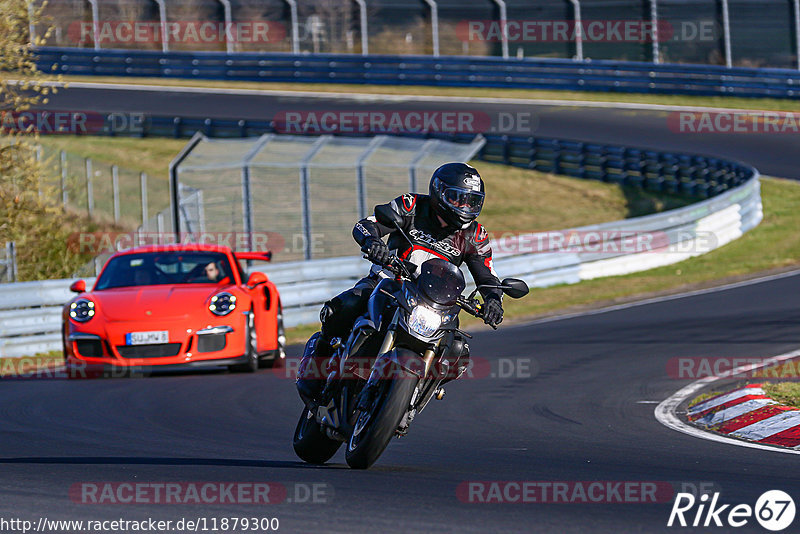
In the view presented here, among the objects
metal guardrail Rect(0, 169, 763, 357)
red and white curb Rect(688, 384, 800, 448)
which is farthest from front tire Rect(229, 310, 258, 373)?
red and white curb Rect(688, 384, 800, 448)

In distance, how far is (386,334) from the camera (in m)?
6.30

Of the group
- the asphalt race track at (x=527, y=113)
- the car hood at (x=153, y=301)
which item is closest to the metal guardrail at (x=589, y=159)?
the asphalt race track at (x=527, y=113)

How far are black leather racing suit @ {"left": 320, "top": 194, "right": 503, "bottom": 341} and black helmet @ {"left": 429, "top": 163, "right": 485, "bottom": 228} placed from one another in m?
0.14

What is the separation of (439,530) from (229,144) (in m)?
17.2

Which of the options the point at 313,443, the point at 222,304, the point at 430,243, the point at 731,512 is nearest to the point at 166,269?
the point at 222,304

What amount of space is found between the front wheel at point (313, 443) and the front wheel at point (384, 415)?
707 millimetres

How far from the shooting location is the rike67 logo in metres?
4.98

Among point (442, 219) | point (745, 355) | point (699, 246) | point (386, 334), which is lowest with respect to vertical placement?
point (699, 246)

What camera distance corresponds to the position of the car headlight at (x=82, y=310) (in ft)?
40.3

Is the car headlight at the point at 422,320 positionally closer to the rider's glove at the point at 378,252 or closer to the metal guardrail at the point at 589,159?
the rider's glove at the point at 378,252

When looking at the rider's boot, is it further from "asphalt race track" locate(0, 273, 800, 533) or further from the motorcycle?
"asphalt race track" locate(0, 273, 800, 533)

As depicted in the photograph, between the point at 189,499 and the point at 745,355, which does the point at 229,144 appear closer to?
the point at 745,355

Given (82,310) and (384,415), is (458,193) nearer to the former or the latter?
(384,415)

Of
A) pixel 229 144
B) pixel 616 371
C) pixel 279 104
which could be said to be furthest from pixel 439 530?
pixel 279 104
